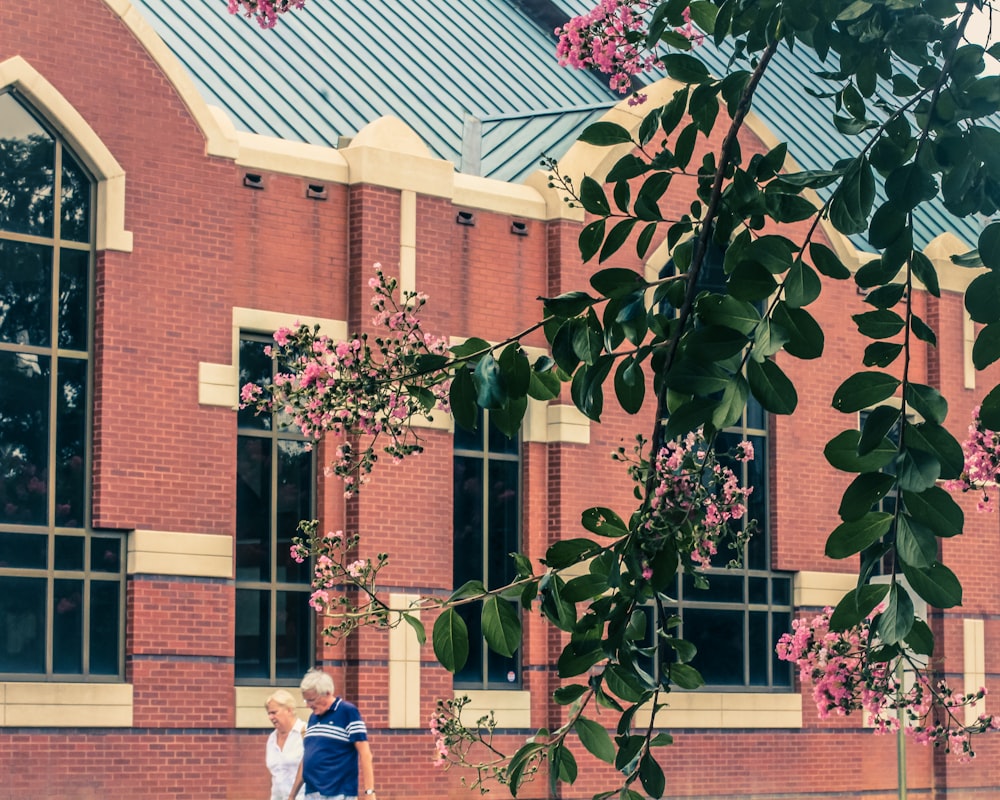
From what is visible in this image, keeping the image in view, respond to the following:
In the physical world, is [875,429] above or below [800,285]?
below

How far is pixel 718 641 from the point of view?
2347 centimetres

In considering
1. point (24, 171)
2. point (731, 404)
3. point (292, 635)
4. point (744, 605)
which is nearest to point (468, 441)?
point (292, 635)

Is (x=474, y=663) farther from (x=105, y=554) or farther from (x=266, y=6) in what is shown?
(x=266, y=6)

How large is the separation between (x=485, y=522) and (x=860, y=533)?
58.6ft

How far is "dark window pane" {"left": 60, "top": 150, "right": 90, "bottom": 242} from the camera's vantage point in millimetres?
18609

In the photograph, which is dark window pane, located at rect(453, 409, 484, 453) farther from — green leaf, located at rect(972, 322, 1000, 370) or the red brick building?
green leaf, located at rect(972, 322, 1000, 370)

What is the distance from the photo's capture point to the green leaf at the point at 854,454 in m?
3.67

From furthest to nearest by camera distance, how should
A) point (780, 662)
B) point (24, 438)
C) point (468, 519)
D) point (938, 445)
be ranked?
point (780, 662) < point (468, 519) < point (24, 438) < point (938, 445)

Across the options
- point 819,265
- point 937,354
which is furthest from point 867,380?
point 937,354

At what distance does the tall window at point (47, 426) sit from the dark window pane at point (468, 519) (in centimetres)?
421

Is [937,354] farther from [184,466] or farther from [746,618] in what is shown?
[184,466]

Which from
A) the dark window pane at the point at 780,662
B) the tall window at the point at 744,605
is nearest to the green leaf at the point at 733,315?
the tall window at the point at 744,605

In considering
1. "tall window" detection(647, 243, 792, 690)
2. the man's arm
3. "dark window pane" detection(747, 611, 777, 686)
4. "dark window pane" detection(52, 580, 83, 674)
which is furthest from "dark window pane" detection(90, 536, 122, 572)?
"dark window pane" detection(747, 611, 777, 686)

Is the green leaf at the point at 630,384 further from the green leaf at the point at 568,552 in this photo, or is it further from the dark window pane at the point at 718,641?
the dark window pane at the point at 718,641
